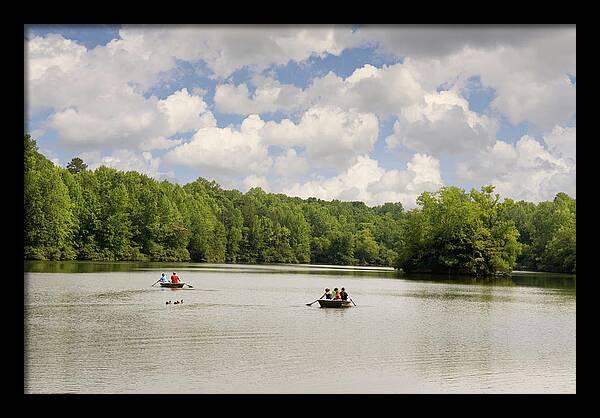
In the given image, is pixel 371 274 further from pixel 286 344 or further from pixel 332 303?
pixel 286 344

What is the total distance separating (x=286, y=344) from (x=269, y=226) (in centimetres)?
5588

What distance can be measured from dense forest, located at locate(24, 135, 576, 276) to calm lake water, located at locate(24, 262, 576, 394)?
21326 mm

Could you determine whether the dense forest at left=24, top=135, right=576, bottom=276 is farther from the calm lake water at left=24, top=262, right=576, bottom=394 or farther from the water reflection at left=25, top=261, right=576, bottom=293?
the calm lake water at left=24, top=262, right=576, bottom=394

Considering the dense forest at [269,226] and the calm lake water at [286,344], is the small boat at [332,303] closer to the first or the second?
the calm lake water at [286,344]

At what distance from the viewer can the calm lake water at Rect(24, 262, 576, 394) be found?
902cm

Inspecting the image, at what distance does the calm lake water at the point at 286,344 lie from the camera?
9.02m

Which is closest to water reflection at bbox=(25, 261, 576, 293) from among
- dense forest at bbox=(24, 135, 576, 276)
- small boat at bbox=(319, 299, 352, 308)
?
dense forest at bbox=(24, 135, 576, 276)

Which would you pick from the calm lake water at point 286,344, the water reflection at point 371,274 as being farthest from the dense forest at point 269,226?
the calm lake water at point 286,344

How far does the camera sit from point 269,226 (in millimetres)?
68188

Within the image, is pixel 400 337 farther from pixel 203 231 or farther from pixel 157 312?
pixel 203 231

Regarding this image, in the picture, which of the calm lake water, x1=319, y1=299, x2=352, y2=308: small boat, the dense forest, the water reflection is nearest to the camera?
the calm lake water

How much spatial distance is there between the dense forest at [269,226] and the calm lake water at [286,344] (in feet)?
70.0
